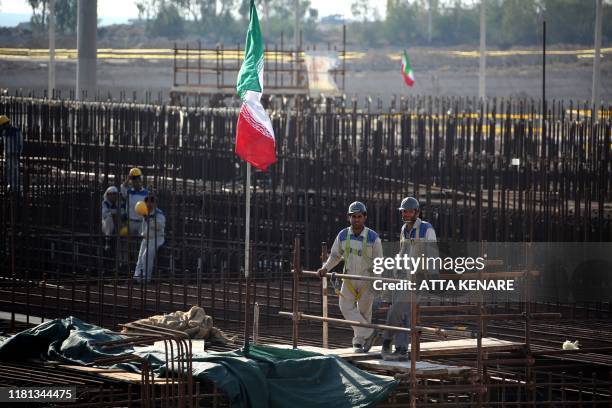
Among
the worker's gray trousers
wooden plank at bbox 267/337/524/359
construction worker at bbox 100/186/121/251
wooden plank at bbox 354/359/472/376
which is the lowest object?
wooden plank at bbox 354/359/472/376

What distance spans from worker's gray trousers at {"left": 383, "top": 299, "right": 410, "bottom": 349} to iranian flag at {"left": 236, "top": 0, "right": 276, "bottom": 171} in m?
2.09

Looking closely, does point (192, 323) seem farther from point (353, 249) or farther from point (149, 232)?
point (149, 232)

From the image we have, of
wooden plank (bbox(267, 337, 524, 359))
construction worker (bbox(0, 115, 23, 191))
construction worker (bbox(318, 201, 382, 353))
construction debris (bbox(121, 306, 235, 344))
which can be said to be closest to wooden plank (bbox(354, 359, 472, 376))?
wooden plank (bbox(267, 337, 524, 359))

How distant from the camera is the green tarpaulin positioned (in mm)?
11289

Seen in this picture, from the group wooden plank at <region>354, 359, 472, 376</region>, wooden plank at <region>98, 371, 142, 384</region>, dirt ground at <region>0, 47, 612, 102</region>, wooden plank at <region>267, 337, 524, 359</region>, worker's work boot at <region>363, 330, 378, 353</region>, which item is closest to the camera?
wooden plank at <region>98, 371, 142, 384</region>

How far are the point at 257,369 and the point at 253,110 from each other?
2874 millimetres

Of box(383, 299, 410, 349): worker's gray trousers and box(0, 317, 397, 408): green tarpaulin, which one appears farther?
box(383, 299, 410, 349): worker's gray trousers

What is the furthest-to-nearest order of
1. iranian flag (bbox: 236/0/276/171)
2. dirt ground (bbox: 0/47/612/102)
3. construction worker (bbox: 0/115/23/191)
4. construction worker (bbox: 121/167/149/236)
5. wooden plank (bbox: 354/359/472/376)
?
dirt ground (bbox: 0/47/612/102)
construction worker (bbox: 0/115/23/191)
construction worker (bbox: 121/167/149/236)
iranian flag (bbox: 236/0/276/171)
wooden plank (bbox: 354/359/472/376)

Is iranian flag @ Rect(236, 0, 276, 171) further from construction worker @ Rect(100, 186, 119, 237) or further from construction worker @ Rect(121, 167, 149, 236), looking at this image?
construction worker @ Rect(100, 186, 119, 237)

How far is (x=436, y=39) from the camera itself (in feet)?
218

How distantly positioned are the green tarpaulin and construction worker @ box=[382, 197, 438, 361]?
0.50 metres

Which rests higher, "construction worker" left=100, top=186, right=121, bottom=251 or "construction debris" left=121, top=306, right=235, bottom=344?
"construction worker" left=100, top=186, right=121, bottom=251

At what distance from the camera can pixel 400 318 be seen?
12.1 meters

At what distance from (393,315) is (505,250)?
612cm
